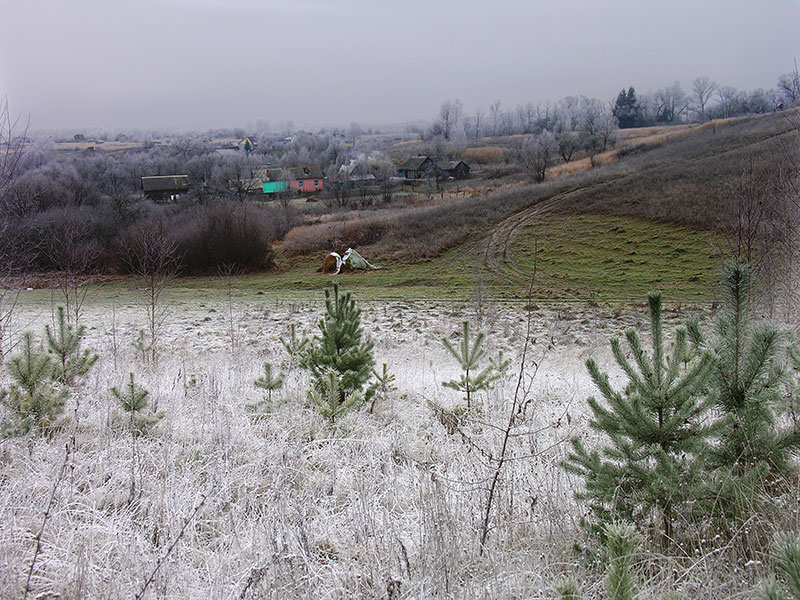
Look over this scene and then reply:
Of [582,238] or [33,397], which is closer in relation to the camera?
[33,397]

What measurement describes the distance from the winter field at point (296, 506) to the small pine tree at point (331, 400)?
0.14 metres

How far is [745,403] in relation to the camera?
3084 mm

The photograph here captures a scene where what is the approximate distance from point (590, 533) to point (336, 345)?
3.76 m

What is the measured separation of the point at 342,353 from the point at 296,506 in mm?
2644

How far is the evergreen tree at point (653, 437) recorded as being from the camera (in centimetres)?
291

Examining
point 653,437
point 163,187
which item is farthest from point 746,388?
point 163,187

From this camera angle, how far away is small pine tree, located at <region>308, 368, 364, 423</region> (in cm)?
542

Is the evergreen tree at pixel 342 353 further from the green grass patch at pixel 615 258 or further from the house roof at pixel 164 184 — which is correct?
the house roof at pixel 164 184

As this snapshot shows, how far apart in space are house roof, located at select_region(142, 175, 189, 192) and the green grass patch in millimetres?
56411

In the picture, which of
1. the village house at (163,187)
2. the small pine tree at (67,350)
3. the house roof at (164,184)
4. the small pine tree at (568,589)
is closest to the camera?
the small pine tree at (568,589)

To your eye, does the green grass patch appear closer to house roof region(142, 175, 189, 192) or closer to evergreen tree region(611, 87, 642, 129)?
house roof region(142, 175, 189, 192)

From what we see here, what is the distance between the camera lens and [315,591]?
279 cm

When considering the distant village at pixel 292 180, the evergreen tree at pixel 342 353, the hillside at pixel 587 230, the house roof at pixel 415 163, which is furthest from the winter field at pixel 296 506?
the house roof at pixel 415 163

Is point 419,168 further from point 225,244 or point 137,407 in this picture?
point 137,407
